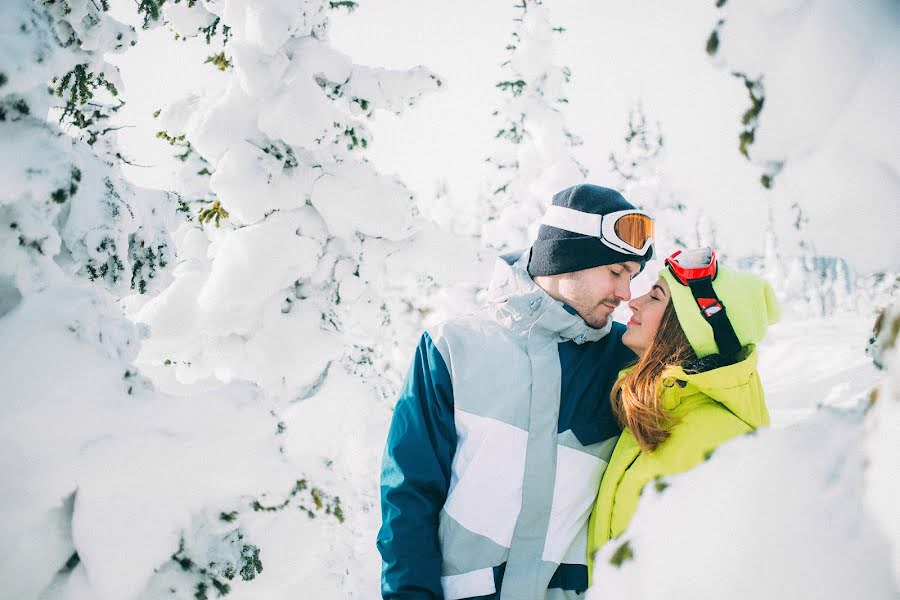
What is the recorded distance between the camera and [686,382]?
2.24 m

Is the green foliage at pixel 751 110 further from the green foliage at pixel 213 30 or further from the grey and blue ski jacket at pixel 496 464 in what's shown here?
the green foliage at pixel 213 30

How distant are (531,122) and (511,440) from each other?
41.2 ft

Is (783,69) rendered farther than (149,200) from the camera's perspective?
No

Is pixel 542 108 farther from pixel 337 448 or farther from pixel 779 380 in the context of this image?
pixel 779 380

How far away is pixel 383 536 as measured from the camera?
2299mm

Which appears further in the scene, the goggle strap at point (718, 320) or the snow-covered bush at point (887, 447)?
the goggle strap at point (718, 320)

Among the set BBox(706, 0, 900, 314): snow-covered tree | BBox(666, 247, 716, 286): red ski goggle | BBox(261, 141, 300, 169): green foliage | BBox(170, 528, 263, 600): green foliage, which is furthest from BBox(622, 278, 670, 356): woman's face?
BBox(261, 141, 300, 169): green foliage

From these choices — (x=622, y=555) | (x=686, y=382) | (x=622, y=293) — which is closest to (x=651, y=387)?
(x=686, y=382)

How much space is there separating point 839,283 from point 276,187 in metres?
79.7

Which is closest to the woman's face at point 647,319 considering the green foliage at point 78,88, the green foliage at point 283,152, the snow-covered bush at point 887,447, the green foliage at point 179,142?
the snow-covered bush at point 887,447

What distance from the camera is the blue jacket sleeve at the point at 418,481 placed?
2209mm

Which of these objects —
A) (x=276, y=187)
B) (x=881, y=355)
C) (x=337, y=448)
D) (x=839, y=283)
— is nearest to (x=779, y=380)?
(x=337, y=448)

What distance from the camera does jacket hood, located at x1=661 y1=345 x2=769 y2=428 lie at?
2.15 metres

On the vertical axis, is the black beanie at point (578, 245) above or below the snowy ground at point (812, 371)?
above
